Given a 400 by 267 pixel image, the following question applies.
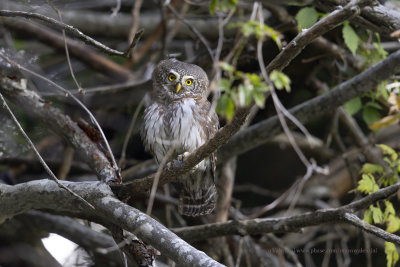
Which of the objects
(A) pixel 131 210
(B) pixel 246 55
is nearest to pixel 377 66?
(B) pixel 246 55

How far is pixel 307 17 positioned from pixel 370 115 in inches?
39.6

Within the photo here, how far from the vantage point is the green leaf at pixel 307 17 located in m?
3.31

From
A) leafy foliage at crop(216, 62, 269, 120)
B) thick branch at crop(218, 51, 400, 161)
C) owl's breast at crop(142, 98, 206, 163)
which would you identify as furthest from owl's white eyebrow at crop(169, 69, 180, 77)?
leafy foliage at crop(216, 62, 269, 120)

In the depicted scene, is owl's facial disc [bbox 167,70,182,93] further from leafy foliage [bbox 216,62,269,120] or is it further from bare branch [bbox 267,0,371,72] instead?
leafy foliage [bbox 216,62,269,120]

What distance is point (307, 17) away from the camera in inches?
133

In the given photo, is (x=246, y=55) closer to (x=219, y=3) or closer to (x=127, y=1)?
(x=127, y=1)

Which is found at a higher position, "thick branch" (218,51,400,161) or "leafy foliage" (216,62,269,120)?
"thick branch" (218,51,400,161)

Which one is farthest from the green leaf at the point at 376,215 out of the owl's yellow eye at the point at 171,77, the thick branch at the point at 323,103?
the owl's yellow eye at the point at 171,77

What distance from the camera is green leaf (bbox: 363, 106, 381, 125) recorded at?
154 inches

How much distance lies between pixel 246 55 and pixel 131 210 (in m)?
1.94

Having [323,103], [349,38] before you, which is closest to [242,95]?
[349,38]

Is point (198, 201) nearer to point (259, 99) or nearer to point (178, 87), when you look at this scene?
point (178, 87)

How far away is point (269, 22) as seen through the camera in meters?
4.34

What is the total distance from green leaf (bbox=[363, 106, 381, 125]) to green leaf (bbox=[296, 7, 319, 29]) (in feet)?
3.11
